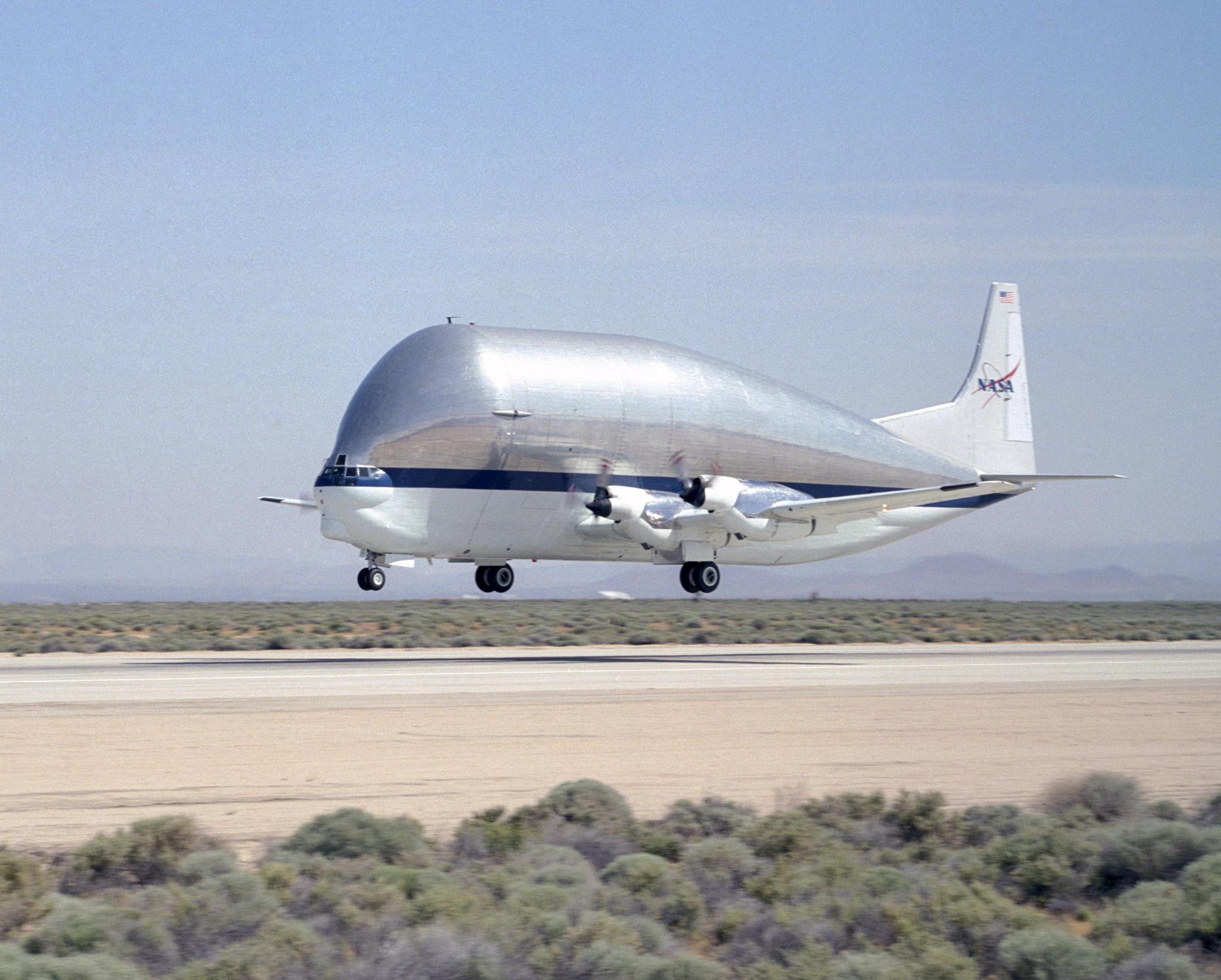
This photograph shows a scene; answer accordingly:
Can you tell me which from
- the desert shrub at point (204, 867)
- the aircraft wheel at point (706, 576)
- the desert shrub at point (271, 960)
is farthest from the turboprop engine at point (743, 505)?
the desert shrub at point (271, 960)

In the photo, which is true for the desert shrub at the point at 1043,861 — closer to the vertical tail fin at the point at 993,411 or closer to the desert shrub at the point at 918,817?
the desert shrub at the point at 918,817

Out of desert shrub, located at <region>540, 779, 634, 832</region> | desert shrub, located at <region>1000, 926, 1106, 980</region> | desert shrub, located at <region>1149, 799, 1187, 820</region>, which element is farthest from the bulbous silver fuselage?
desert shrub, located at <region>1000, 926, 1106, 980</region>

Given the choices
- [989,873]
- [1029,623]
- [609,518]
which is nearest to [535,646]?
[609,518]

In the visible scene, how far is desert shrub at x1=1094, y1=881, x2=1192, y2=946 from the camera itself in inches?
376

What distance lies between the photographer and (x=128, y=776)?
15.9 metres

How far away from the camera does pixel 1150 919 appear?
9.69 metres

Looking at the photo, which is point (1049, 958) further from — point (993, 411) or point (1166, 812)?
point (993, 411)

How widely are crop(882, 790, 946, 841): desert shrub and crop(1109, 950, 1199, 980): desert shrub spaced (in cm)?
441

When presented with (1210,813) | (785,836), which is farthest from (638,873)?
(1210,813)

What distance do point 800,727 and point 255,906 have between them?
44.0 ft

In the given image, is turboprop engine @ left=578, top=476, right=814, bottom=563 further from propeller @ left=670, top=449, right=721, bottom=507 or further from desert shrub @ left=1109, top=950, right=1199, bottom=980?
desert shrub @ left=1109, top=950, right=1199, bottom=980

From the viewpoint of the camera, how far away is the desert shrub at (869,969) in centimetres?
838

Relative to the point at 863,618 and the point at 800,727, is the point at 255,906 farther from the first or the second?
the point at 863,618

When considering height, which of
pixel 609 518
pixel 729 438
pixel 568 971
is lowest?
pixel 568 971
